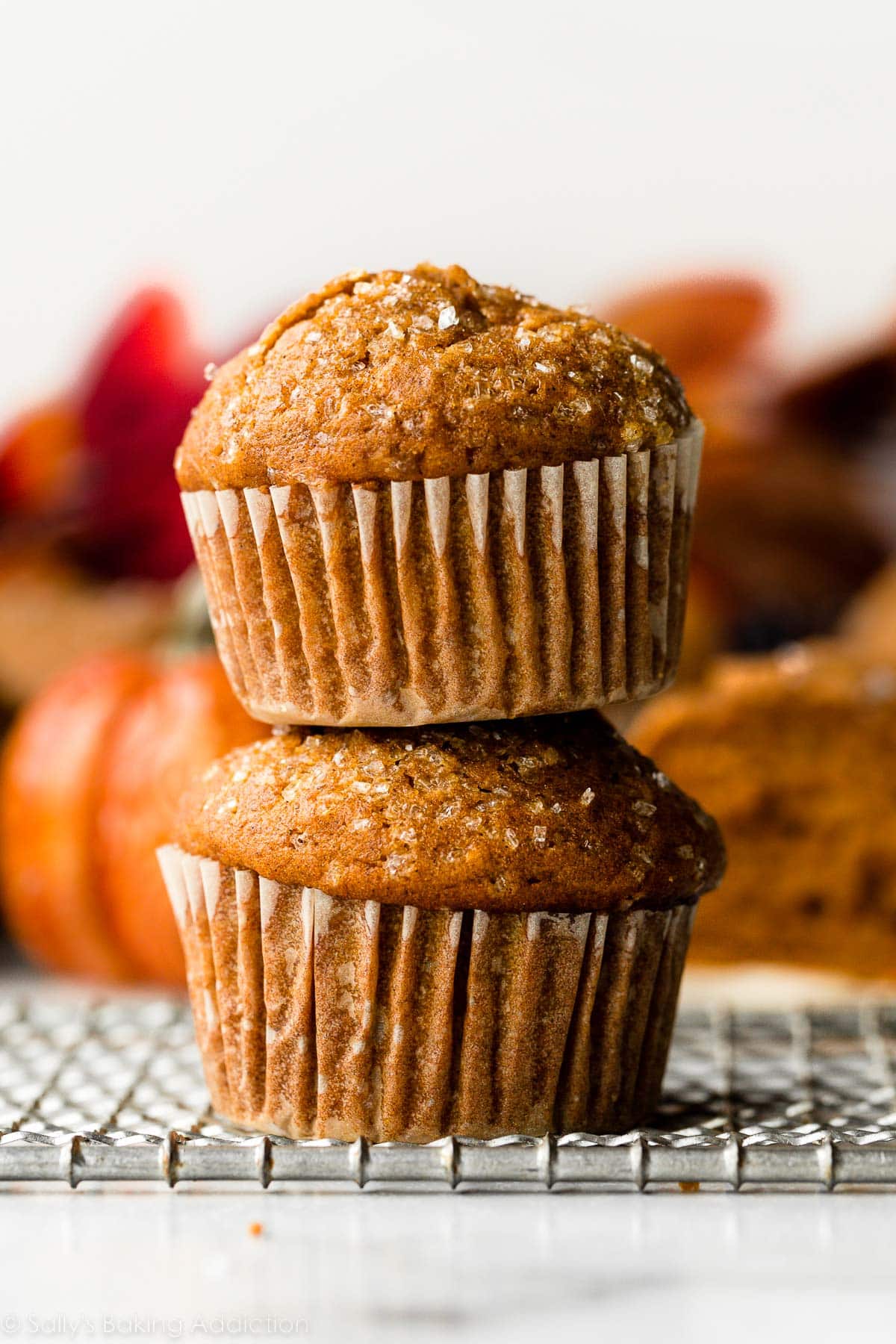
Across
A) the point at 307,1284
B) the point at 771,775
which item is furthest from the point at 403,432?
the point at 771,775

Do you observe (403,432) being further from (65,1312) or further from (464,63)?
(464,63)

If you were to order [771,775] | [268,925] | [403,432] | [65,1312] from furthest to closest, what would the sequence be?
[771,775], [268,925], [403,432], [65,1312]

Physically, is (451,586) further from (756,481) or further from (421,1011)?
(756,481)

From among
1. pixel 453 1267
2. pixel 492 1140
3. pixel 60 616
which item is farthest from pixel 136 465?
pixel 453 1267

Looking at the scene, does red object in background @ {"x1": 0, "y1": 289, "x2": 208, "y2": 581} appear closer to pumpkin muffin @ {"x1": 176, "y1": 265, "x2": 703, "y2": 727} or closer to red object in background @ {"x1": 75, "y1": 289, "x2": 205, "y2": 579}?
red object in background @ {"x1": 75, "y1": 289, "x2": 205, "y2": 579}

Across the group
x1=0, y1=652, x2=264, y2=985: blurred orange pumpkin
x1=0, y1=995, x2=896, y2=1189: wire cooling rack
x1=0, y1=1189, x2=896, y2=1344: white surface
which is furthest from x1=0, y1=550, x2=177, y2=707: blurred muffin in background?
x1=0, y1=1189, x2=896, y2=1344: white surface

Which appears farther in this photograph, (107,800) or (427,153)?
(427,153)

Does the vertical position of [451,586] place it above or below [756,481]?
above

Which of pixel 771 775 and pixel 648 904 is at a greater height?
pixel 648 904
